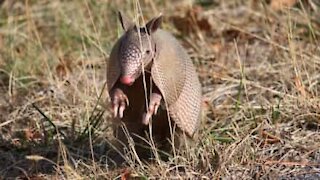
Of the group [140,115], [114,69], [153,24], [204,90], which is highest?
[153,24]

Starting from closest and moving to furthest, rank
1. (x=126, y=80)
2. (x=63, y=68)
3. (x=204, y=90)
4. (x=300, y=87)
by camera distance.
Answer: (x=126, y=80)
(x=300, y=87)
(x=204, y=90)
(x=63, y=68)

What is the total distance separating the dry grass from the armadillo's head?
41cm

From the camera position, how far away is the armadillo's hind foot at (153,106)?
3025mm

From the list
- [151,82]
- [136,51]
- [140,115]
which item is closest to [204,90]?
[140,115]

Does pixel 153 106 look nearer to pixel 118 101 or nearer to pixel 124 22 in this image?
pixel 118 101

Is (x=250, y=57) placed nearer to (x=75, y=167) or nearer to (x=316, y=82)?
(x=316, y=82)

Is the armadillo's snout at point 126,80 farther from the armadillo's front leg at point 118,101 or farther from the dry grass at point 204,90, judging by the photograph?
the dry grass at point 204,90

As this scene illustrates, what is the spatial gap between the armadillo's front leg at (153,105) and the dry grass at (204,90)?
0.65ft

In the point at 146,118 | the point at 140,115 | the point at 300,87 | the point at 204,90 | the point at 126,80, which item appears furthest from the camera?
the point at 204,90

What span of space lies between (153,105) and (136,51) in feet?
0.74

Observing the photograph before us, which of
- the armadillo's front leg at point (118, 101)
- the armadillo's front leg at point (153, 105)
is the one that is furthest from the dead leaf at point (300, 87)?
the armadillo's front leg at point (118, 101)

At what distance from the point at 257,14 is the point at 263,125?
1740 mm

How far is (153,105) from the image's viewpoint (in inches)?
119

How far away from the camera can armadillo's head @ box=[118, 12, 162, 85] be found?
2941 mm
